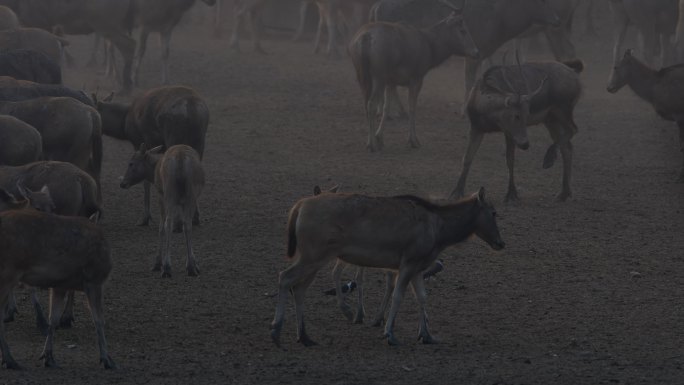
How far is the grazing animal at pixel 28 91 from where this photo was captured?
1387cm

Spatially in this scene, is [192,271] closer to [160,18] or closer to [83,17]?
[83,17]

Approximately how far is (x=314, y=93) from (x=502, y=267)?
11764mm

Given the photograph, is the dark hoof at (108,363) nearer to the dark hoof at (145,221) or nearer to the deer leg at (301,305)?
the deer leg at (301,305)

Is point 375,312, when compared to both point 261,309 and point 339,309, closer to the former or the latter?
point 339,309

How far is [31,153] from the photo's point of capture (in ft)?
39.1

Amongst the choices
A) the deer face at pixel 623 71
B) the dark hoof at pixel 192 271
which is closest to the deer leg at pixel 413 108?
the deer face at pixel 623 71

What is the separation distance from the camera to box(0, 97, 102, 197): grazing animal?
41.6 feet

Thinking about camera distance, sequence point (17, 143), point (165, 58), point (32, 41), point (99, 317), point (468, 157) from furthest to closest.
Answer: point (165, 58) → point (32, 41) → point (468, 157) → point (17, 143) → point (99, 317)

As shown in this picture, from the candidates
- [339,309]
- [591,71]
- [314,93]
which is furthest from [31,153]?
[591,71]

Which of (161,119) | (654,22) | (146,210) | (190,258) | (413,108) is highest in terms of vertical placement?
→ (654,22)

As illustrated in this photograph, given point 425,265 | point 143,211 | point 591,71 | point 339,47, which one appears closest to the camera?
point 425,265

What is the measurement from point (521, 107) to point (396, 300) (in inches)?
240

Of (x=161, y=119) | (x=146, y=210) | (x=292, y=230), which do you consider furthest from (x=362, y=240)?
(x=161, y=119)

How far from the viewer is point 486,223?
998cm
